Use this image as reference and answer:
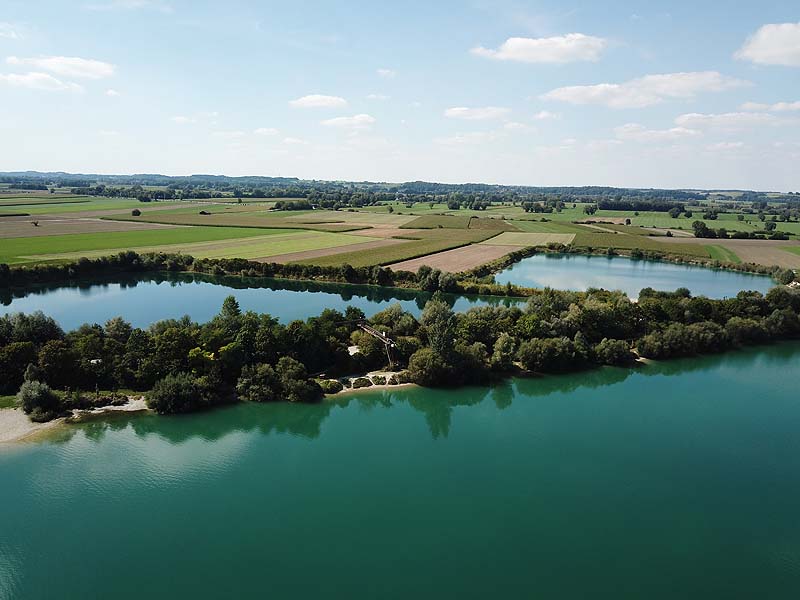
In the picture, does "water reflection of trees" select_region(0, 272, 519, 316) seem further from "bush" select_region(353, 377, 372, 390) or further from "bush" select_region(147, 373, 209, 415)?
"bush" select_region(147, 373, 209, 415)

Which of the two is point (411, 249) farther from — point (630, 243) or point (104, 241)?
point (104, 241)

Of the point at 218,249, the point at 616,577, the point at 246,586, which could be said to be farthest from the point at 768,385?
the point at 218,249

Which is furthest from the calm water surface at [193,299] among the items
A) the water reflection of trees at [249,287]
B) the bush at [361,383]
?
the bush at [361,383]

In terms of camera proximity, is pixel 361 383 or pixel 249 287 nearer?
pixel 361 383

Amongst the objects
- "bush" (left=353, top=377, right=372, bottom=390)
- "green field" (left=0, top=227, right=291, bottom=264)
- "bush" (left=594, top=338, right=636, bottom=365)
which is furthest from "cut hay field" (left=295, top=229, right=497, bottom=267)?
"bush" (left=594, top=338, right=636, bottom=365)

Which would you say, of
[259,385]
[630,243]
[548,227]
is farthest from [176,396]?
[548,227]
